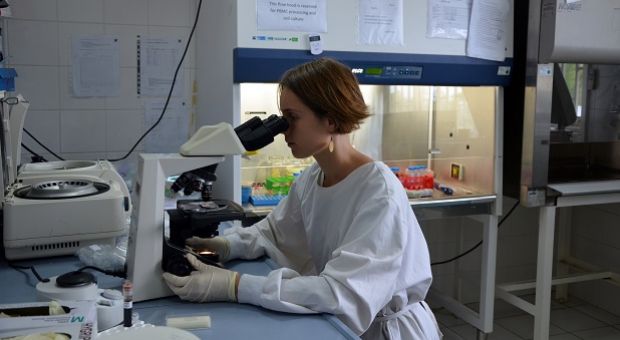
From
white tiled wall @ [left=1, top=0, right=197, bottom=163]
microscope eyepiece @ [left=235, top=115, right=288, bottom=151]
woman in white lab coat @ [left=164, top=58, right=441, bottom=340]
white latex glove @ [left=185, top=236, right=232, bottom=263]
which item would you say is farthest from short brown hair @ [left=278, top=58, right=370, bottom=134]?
white tiled wall @ [left=1, top=0, right=197, bottom=163]

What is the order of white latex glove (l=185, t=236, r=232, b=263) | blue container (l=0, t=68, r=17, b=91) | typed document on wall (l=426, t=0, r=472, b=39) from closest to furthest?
white latex glove (l=185, t=236, r=232, b=263)
blue container (l=0, t=68, r=17, b=91)
typed document on wall (l=426, t=0, r=472, b=39)

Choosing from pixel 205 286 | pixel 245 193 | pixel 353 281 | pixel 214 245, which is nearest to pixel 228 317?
pixel 205 286

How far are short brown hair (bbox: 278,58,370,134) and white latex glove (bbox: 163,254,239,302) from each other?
18.9 inches

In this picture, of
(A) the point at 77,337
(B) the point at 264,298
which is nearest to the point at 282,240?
(B) the point at 264,298

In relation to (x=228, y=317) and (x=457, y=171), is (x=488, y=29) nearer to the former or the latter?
(x=457, y=171)

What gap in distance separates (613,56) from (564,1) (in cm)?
43

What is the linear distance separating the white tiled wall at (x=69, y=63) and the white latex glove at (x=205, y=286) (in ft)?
4.81

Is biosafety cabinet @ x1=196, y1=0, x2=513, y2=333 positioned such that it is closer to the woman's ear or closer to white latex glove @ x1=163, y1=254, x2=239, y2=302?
the woman's ear

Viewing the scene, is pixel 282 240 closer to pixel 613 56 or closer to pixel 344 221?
pixel 344 221

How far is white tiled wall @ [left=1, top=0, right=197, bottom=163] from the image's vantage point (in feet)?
7.79

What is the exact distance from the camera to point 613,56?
2527 mm

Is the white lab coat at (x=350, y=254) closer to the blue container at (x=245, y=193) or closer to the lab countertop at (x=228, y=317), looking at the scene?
the lab countertop at (x=228, y=317)

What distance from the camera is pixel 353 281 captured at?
1176 mm

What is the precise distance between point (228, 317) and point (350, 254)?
29 cm
